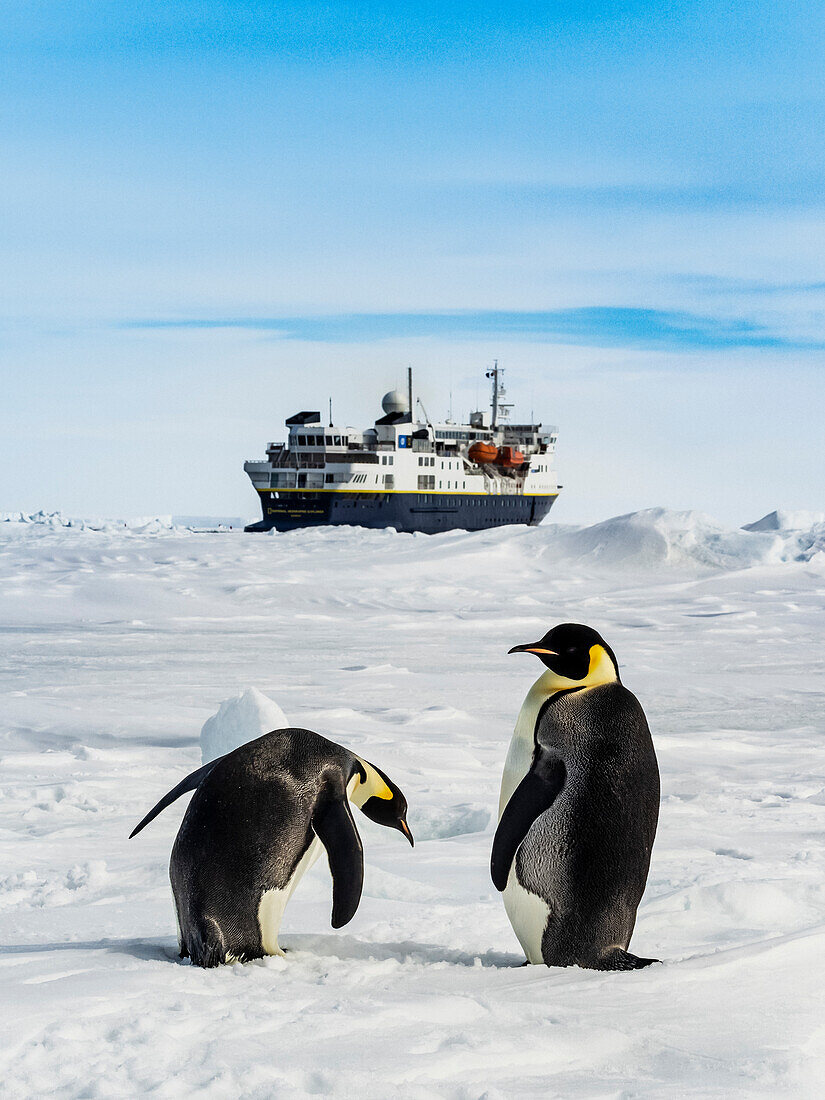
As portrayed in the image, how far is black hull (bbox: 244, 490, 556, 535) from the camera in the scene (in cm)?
4528

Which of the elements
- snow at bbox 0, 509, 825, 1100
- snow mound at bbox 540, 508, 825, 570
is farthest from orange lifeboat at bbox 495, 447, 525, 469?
snow at bbox 0, 509, 825, 1100

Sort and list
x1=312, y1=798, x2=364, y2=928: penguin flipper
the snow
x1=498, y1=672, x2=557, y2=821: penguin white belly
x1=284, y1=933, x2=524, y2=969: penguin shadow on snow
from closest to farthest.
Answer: the snow → x1=312, y1=798, x2=364, y2=928: penguin flipper → x1=284, y1=933, x2=524, y2=969: penguin shadow on snow → x1=498, y1=672, x2=557, y2=821: penguin white belly

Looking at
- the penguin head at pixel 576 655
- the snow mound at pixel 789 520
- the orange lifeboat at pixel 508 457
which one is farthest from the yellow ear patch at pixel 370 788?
the orange lifeboat at pixel 508 457

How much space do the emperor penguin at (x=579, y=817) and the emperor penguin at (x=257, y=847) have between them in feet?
1.50

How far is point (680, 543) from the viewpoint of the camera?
95.0ft

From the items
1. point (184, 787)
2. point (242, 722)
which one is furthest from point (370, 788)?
point (242, 722)

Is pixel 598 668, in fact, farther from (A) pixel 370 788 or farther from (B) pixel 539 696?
(A) pixel 370 788

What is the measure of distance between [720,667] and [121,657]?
6.61 meters

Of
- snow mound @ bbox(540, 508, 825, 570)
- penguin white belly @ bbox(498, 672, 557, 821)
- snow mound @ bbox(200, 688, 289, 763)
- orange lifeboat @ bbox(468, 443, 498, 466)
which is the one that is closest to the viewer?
penguin white belly @ bbox(498, 672, 557, 821)

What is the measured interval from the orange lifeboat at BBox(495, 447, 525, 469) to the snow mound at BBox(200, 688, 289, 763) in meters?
45.3

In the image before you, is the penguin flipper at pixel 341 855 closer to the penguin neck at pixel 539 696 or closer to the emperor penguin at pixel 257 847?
the emperor penguin at pixel 257 847

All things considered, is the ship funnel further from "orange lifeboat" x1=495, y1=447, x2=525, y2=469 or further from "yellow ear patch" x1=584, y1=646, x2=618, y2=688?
"yellow ear patch" x1=584, y1=646, x2=618, y2=688

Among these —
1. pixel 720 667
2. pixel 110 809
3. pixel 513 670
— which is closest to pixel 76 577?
pixel 513 670

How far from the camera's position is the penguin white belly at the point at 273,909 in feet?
9.45
